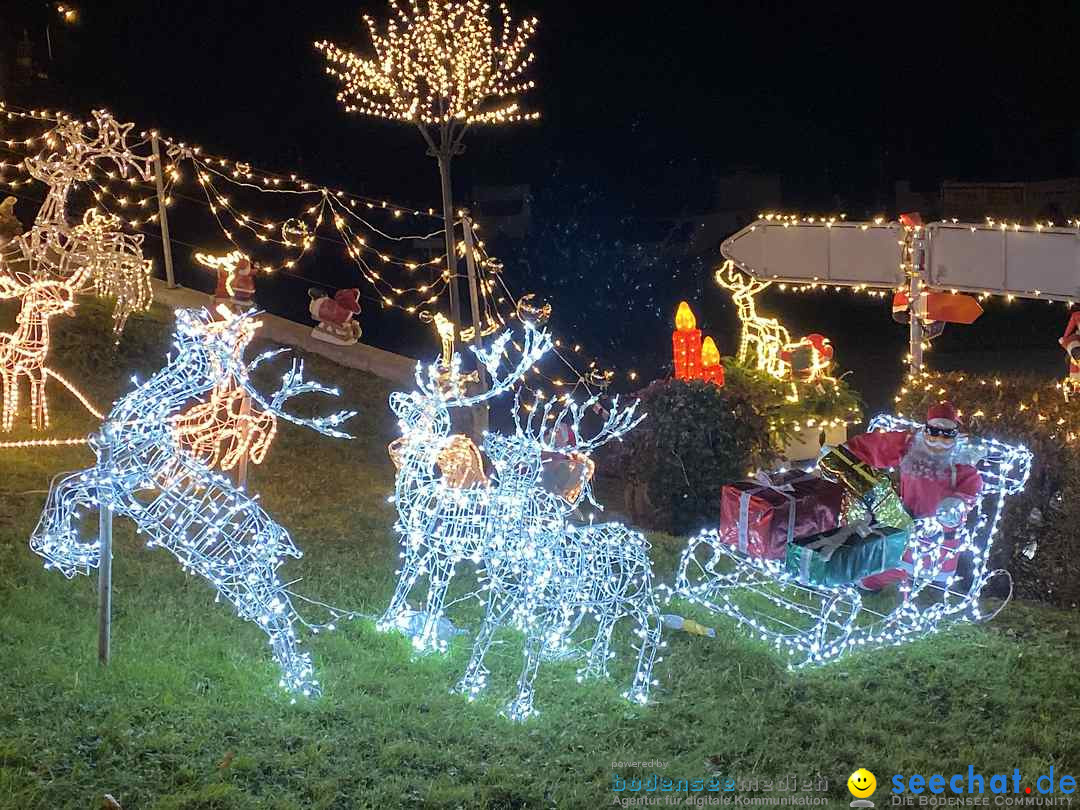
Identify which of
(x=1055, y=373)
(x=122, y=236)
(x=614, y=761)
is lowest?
(x=1055, y=373)

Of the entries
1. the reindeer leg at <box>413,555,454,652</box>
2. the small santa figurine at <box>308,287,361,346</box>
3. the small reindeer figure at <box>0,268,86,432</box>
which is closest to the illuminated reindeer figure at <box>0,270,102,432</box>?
the small reindeer figure at <box>0,268,86,432</box>

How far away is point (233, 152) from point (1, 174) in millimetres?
4527

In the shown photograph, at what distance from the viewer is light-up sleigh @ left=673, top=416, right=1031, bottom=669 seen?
6895 millimetres

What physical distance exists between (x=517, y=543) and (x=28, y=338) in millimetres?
5088

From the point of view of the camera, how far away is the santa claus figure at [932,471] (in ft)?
23.0

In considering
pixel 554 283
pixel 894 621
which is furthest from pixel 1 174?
pixel 894 621

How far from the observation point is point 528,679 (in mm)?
6160

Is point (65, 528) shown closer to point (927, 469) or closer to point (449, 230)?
point (927, 469)

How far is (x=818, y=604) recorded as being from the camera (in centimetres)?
763

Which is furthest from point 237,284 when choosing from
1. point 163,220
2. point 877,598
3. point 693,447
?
point 877,598

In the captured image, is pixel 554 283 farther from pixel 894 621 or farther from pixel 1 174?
pixel 894 621

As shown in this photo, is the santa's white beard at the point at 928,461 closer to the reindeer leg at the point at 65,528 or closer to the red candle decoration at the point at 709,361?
the red candle decoration at the point at 709,361

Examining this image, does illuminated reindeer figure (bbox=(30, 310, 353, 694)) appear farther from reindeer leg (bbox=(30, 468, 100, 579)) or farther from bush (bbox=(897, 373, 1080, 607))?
bush (bbox=(897, 373, 1080, 607))

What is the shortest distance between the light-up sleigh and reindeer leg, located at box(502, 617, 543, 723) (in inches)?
45.9
